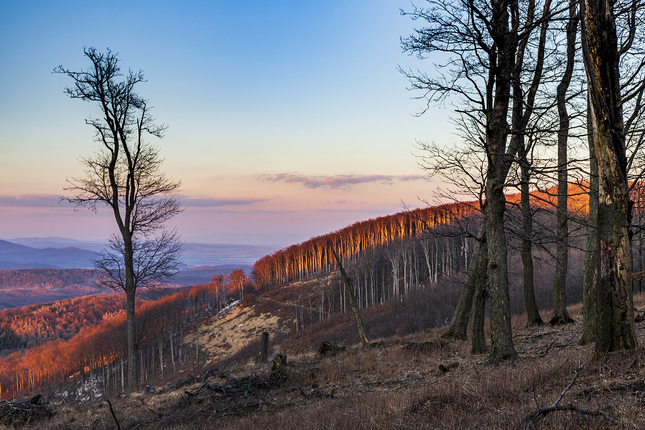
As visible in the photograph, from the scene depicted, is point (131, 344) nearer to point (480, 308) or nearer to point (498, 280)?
point (480, 308)

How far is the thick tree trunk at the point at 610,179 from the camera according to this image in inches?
204

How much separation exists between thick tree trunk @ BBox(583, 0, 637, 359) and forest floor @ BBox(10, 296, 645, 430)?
42 centimetres

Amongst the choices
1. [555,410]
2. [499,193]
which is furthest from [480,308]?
[555,410]

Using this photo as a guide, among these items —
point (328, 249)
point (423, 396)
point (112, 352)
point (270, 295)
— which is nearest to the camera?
point (423, 396)

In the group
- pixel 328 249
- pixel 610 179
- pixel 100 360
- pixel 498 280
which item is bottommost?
pixel 100 360

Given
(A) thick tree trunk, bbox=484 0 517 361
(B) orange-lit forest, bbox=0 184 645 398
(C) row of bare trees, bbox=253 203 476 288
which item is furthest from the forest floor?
(C) row of bare trees, bbox=253 203 476 288

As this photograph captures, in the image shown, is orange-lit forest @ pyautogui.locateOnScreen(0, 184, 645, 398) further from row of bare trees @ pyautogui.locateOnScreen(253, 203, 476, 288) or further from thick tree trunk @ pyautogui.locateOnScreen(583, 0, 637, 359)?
thick tree trunk @ pyautogui.locateOnScreen(583, 0, 637, 359)

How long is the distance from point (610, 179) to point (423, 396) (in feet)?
13.1

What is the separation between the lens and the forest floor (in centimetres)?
361

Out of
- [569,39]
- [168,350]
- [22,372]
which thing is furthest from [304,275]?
[569,39]

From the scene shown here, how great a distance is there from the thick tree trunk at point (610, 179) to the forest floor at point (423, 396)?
42 centimetres

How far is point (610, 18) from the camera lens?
5.11 meters

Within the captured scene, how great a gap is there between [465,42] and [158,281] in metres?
13.3

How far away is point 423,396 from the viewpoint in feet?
16.1
